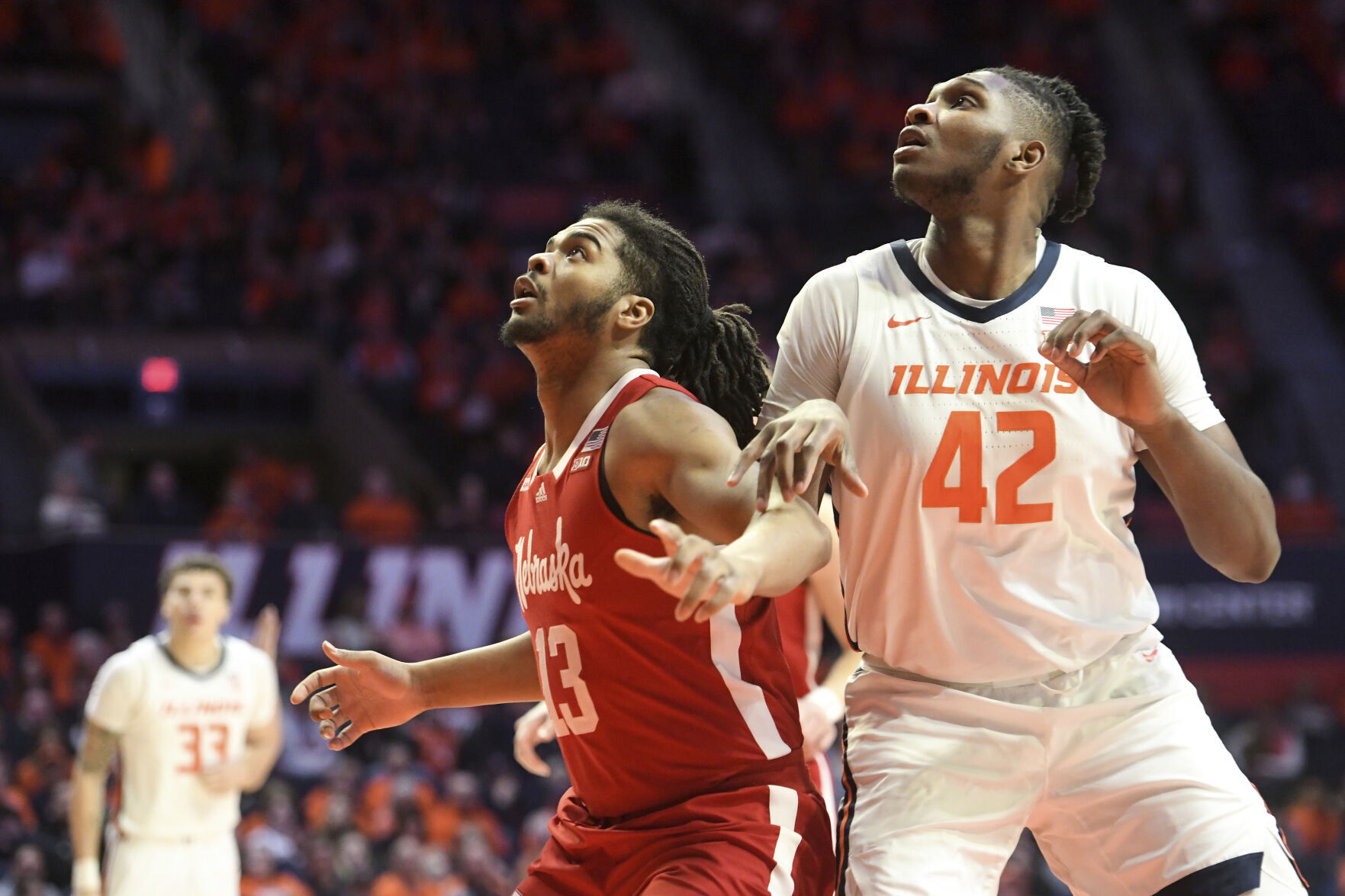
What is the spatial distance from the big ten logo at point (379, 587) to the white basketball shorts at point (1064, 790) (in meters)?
8.12

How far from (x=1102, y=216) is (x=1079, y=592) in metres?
13.7

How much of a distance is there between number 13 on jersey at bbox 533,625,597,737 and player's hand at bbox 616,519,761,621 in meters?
0.90

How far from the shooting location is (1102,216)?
16.3 m

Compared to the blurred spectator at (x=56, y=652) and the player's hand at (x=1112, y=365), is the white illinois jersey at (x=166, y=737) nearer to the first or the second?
the blurred spectator at (x=56, y=652)

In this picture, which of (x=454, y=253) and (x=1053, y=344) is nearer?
(x=1053, y=344)

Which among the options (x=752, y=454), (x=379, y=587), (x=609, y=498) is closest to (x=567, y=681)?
(x=609, y=498)

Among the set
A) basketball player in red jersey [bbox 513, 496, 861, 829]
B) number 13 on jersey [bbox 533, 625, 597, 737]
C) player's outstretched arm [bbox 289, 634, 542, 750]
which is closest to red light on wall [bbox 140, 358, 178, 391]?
basketball player in red jersey [bbox 513, 496, 861, 829]

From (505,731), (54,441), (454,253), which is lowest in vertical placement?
(505,731)

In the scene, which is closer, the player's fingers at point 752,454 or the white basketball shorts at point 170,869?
the player's fingers at point 752,454

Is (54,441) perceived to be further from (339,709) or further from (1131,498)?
(1131,498)

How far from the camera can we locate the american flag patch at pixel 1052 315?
11.3 ft

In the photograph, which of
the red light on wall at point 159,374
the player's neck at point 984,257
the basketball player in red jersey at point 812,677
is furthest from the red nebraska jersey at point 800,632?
the red light on wall at point 159,374

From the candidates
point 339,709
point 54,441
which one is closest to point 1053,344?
point 339,709

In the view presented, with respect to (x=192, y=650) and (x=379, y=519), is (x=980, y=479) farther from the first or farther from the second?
(x=379, y=519)
